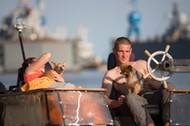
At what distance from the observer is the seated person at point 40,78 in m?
8.62

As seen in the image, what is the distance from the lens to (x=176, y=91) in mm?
8352

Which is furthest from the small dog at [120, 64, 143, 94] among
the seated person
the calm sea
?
the calm sea

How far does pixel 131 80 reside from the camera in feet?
28.6

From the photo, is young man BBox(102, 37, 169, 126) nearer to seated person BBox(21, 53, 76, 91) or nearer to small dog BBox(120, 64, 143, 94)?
small dog BBox(120, 64, 143, 94)

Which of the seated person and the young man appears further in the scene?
the seated person

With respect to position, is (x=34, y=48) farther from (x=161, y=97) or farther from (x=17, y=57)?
(x=161, y=97)

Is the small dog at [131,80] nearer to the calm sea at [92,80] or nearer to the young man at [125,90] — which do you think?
the young man at [125,90]

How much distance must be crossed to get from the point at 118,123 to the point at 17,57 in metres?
120

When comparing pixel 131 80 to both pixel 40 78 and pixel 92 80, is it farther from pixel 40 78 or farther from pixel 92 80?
pixel 92 80

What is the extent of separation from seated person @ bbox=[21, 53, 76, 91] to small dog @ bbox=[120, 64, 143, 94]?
0.63 metres

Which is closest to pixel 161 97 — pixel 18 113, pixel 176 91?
pixel 176 91

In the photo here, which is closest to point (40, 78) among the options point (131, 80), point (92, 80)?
point (131, 80)

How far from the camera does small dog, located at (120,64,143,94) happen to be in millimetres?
8719

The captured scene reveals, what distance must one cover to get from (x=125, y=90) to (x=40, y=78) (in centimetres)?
102
